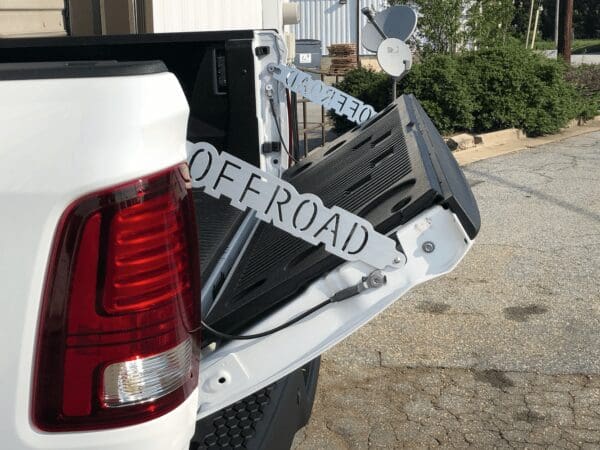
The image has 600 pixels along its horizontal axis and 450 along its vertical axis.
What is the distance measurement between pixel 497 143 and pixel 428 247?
34.0 ft

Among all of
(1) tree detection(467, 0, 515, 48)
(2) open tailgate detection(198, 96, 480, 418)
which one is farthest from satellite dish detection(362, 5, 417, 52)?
(1) tree detection(467, 0, 515, 48)

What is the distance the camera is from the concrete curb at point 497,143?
11125 mm

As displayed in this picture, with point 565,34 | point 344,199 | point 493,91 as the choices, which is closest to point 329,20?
point 565,34

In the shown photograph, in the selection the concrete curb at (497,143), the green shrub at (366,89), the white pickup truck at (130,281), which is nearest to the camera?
the white pickup truck at (130,281)

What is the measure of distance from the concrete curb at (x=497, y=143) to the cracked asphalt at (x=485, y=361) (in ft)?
13.6

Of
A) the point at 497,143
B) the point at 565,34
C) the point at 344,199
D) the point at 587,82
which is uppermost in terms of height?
the point at 565,34

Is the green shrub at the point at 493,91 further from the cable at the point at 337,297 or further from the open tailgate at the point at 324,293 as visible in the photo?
the cable at the point at 337,297

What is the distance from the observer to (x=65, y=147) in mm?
1476

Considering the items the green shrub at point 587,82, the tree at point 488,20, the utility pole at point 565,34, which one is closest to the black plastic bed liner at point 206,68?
the tree at point 488,20

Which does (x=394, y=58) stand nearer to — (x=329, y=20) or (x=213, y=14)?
(x=213, y=14)

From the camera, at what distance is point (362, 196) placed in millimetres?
2660

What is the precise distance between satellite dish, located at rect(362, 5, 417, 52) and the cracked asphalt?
6.24 feet

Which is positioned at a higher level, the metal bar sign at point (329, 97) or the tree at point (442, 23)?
the tree at point (442, 23)

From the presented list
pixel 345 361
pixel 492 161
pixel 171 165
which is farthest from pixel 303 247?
pixel 492 161
